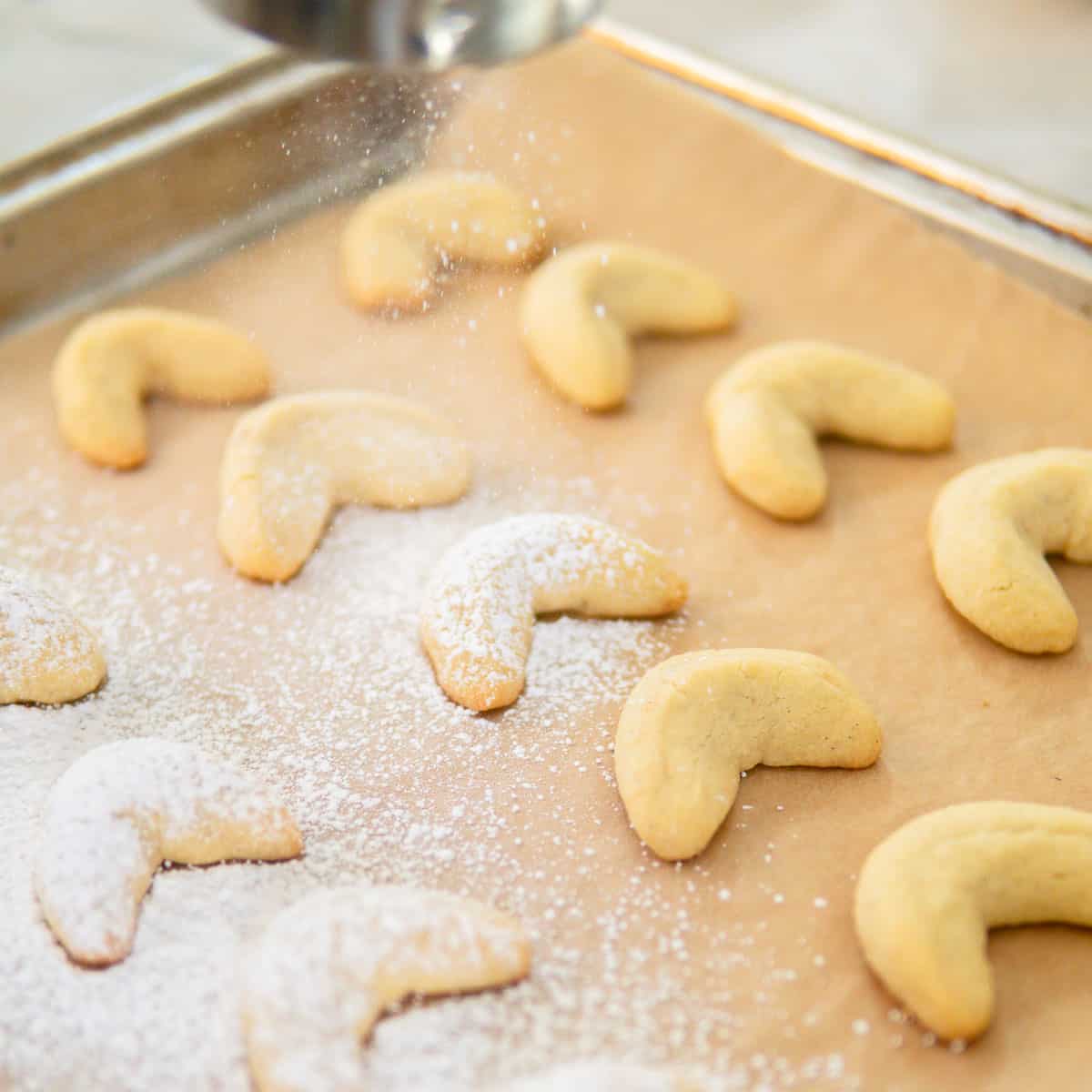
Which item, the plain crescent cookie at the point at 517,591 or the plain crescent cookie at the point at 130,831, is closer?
the plain crescent cookie at the point at 130,831

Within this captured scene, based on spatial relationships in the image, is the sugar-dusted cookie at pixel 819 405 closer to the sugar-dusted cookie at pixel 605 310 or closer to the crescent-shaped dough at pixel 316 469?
the sugar-dusted cookie at pixel 605 310

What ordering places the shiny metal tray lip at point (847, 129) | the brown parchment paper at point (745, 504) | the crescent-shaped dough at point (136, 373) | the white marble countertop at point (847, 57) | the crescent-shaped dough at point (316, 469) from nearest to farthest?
the brown parchment paper at point (745, 504) < the crescent-shaped dough at point (316, 469) < the crescent-shaped dough at point (136, 373) < the shiny metal tray lip at point (847, 129) < the white marble countertop at point (847, 57)

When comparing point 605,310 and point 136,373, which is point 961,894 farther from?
point 136,373

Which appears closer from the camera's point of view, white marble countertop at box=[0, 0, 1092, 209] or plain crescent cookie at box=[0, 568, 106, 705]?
plain crescent cookie at box=[0, 568, 106, 705]

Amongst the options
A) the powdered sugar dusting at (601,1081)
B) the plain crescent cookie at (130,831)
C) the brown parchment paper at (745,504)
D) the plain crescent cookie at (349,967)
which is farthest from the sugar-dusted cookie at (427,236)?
the powdered sugar dusting at (601,1081)

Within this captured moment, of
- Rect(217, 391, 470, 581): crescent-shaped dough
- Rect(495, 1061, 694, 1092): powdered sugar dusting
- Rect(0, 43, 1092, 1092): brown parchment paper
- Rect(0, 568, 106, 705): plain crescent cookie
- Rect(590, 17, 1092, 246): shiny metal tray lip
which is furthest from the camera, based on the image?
Rect(590, 17, 1092, 246): shiny metal tray lip

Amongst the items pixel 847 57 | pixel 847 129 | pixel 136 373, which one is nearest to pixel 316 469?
pixel 136 373

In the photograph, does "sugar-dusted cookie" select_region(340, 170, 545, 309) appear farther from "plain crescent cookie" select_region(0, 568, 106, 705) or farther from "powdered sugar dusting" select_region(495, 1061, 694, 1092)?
"powdered sugar dusting" select_region(495, 1061, 694, 1092)

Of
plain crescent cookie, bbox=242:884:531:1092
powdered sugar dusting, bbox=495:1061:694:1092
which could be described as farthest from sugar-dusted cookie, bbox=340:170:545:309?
powdered sugar dusting, bbox=495:1061:694:1092
